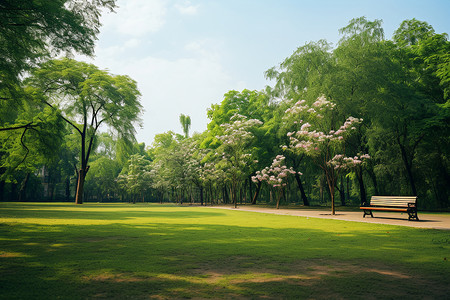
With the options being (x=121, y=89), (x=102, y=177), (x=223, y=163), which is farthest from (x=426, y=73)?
(x=102, y=177)

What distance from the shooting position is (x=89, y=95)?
123ft

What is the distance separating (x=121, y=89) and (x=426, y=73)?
33.8 m

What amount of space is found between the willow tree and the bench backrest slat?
32570 millimetres

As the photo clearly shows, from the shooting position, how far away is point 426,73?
26.7m

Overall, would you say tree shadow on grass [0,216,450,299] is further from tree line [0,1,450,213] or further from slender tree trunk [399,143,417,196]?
slender tree trunk [399,143,417,196]

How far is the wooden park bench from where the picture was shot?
1456cm

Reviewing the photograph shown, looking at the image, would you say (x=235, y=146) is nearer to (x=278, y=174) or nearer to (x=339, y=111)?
(x=278, y=174)

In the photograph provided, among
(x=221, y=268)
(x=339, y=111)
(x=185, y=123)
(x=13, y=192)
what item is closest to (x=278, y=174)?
(x=339, y=111)

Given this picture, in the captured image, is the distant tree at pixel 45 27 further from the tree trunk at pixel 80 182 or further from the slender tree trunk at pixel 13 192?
the slender tree trunk at pixel 13 192

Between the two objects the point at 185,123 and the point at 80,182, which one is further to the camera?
the point at 185,123

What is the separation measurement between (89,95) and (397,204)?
1386 inches

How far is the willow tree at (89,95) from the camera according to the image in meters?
36.6

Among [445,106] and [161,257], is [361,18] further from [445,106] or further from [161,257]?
[161,257]

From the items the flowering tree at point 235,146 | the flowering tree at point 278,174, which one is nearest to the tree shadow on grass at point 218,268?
the flowering tree at point 278,174
